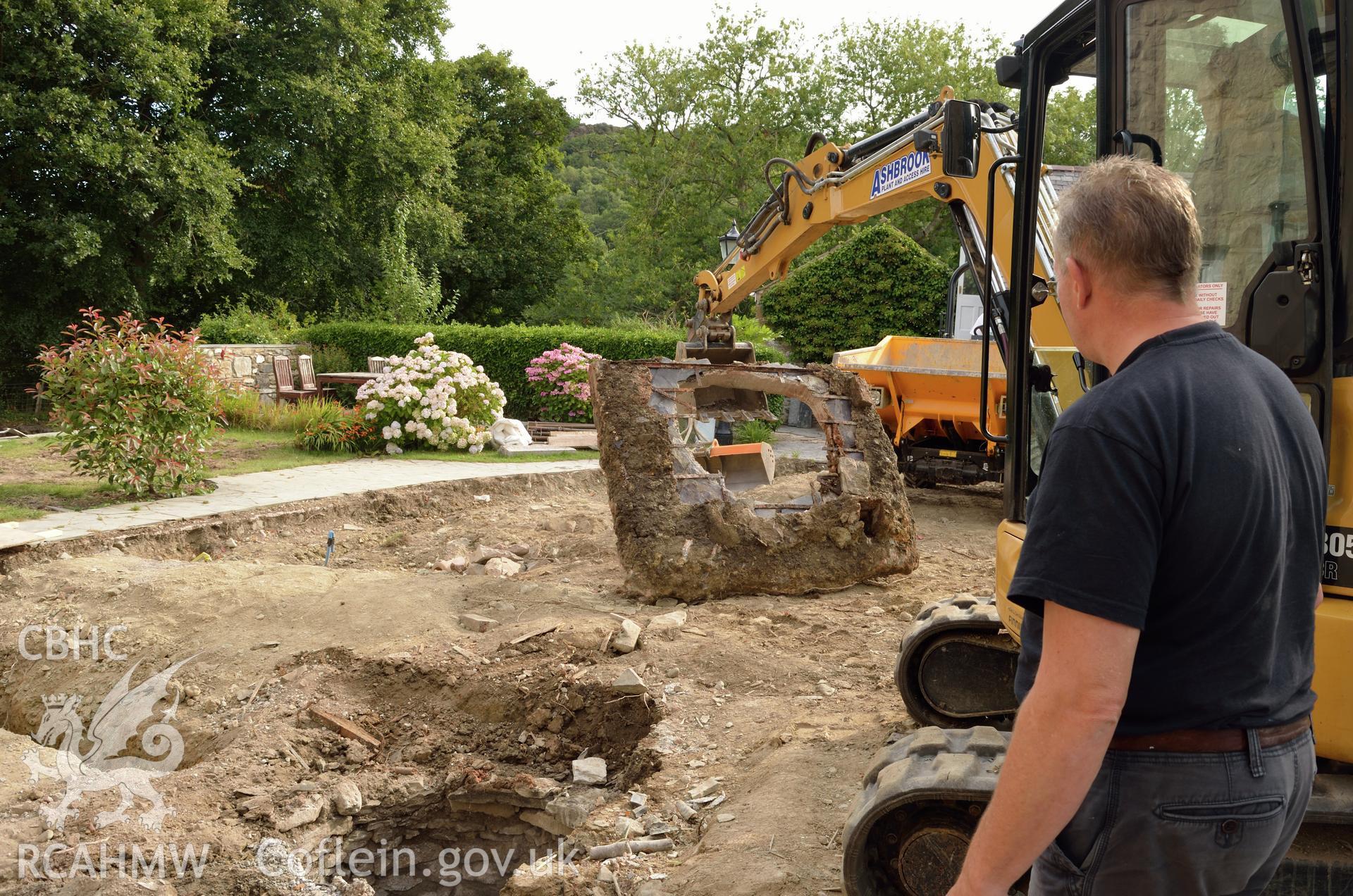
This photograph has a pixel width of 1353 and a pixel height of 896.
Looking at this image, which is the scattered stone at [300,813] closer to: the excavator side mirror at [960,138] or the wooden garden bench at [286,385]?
the excavator side mirror at [960,138]

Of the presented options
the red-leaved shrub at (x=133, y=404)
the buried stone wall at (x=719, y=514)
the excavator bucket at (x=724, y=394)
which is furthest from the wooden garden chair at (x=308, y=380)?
the buried stone wall at (x=719, y=514)

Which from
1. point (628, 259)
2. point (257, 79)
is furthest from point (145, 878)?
point (628, 259)

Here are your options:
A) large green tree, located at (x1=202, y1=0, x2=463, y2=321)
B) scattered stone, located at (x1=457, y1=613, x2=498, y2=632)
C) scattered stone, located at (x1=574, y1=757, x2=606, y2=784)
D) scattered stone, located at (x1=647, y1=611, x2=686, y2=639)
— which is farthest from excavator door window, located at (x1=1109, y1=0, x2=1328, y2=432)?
large green tree, located at (x1=202, y1=0, x2=463, y2=321)

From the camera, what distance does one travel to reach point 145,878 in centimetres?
318

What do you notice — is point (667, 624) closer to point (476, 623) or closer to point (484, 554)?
point (476, 623)

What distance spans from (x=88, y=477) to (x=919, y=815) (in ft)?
29.7

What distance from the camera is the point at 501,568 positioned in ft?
23.7

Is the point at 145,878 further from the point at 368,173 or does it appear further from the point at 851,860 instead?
the point at 368,173

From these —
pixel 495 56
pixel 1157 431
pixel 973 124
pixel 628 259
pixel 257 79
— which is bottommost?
pixel 1157 431

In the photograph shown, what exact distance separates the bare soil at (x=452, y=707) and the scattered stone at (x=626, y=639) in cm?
5

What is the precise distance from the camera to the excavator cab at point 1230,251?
2.23m

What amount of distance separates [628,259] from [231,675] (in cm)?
3105

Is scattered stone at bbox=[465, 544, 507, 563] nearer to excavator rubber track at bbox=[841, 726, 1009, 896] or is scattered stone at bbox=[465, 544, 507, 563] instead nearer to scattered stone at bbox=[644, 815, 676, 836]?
scattered stone at bbox=[644, 815, 676, 836]

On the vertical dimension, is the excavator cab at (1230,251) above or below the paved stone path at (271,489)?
above
